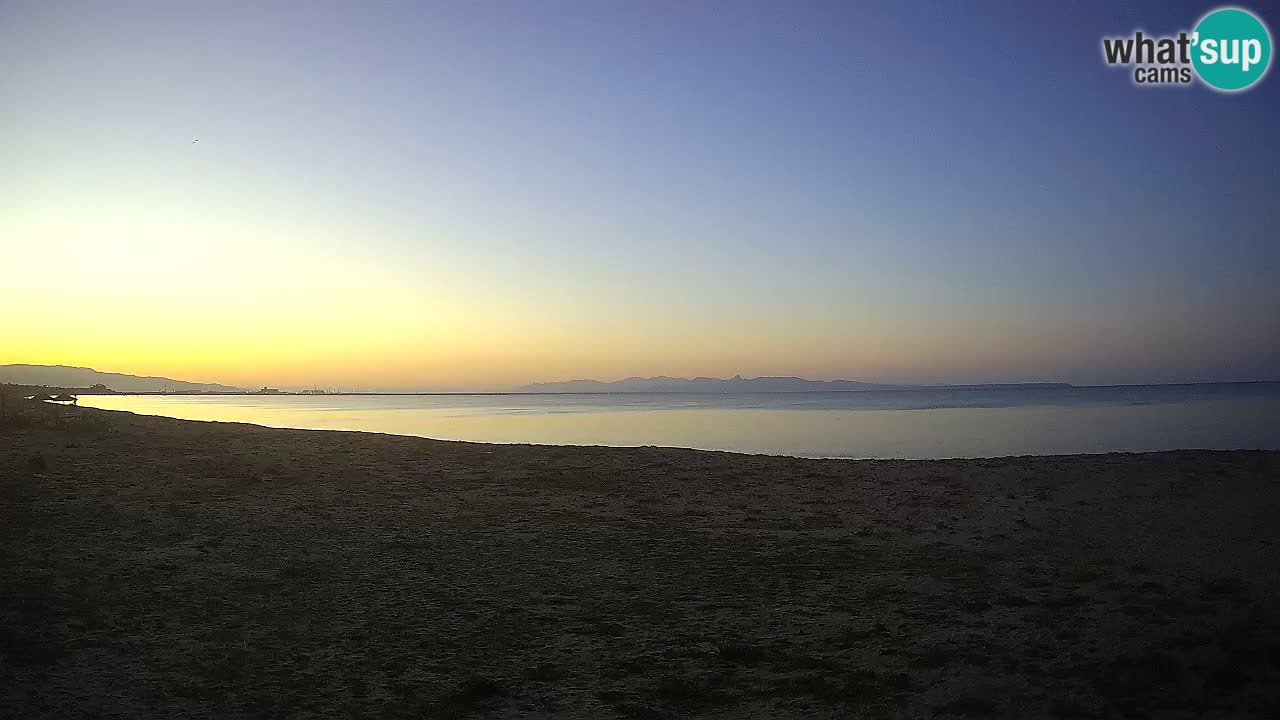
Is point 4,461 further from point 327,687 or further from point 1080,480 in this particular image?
point 1080,480

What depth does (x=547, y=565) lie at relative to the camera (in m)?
7.42

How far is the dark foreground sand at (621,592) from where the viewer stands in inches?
178

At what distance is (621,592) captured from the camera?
6.62m

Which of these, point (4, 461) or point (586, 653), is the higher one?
point (4, 461)

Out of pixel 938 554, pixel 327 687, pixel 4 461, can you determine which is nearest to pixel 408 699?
pixel 327 687

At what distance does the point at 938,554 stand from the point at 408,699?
5.47m

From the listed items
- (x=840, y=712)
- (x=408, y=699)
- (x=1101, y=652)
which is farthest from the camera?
(x=1101, y=652)

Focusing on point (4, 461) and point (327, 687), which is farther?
point (4, 461)

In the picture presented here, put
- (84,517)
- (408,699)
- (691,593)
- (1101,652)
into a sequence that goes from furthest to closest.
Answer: (84,517)
(691,593)
(1101,652)
(408,699)

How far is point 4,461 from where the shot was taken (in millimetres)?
9883

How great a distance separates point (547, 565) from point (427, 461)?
6.36 meters

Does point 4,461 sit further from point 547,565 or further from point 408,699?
point 408,699

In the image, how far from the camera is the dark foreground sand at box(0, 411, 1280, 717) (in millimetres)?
4523

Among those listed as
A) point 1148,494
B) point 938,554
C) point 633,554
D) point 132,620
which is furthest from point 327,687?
point 1148,494
